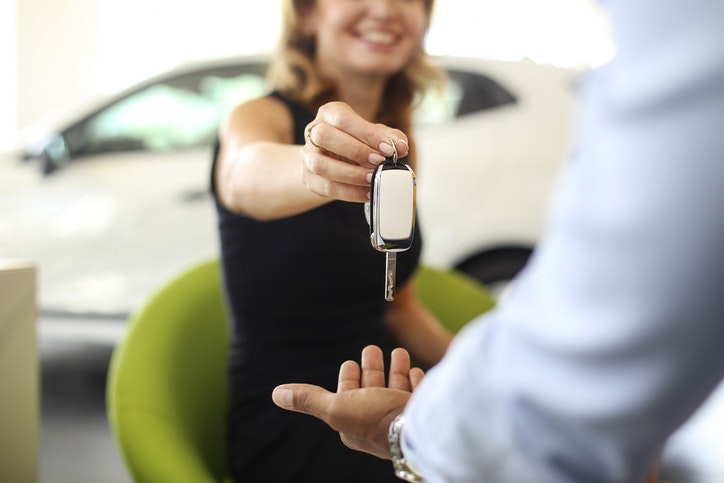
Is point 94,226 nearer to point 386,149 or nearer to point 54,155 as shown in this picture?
point 54,155

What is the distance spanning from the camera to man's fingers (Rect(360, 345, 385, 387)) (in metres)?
0.64

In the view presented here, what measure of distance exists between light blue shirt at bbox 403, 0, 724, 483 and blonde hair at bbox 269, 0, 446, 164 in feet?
1.14

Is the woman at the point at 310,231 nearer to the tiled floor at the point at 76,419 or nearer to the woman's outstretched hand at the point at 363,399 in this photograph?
the woman's outstretched hand at the point at 363,399

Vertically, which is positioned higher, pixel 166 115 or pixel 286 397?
pixel 286 397

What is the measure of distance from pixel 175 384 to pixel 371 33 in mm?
535

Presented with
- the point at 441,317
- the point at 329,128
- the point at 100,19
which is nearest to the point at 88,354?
the point at 100,19

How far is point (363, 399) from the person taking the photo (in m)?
0.60

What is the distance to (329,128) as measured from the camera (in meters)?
0.58

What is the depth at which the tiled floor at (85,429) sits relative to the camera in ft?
5.05

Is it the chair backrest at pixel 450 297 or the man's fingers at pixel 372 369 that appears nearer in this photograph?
the man's fingers at pixel 372 369

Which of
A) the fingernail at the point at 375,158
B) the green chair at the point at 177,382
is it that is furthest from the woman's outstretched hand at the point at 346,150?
the green chair at the point at 177,382

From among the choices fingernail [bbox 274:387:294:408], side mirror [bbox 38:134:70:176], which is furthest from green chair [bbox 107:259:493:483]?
side mirror [bbox 38:134:70:176]

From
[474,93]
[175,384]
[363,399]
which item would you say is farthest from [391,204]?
[474,93]

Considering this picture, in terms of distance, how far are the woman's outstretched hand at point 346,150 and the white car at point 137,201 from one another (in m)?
1.89
